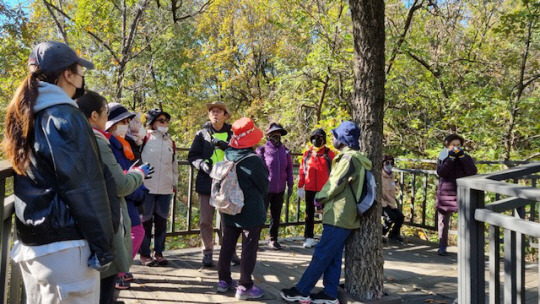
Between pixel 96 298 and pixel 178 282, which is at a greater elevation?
pixel 96 298

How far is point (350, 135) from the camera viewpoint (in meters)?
3.72

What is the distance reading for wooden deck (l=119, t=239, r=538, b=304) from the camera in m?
3.90

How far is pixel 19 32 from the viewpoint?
985 centimetres

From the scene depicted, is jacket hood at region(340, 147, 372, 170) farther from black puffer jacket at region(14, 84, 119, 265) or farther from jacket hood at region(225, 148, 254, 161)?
black puffer jacket at region(14, 84, 119, 265)

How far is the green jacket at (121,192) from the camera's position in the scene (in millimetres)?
2434

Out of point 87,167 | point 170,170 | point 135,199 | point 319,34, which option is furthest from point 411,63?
point 87,167

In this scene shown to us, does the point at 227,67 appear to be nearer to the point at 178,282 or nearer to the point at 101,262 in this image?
the point at 178,282

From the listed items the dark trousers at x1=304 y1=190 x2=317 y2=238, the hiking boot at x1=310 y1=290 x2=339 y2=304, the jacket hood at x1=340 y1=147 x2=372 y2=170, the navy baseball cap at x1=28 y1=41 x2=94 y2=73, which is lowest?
the hiking boot at x1=310 y1=290 x2=339 y2=304

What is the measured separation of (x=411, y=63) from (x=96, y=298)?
11.0m

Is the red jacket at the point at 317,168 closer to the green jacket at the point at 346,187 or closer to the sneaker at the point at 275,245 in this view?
the sneaker at the point at 275,245

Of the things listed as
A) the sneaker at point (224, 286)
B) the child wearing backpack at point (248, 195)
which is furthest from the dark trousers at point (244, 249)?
the sneaker at point (224, 286)

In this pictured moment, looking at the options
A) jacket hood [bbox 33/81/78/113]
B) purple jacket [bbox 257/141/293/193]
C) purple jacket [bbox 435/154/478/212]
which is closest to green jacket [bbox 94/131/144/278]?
jacket hood [bbox 33/81/78/113]

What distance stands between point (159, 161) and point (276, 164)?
169cm

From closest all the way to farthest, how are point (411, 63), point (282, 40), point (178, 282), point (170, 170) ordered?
point (178, 282), point (170, 170), point (411, 63), point (282, 40)
